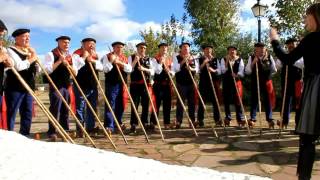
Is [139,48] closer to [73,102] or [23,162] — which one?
[73,102]

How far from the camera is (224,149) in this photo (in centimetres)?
673

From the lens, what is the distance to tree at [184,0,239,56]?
27547 mm

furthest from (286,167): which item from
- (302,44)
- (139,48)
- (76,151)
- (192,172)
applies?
(139,48)

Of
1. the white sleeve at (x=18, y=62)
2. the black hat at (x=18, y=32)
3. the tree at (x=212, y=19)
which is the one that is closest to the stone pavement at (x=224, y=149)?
the white sleeve at (x=18, y=62)

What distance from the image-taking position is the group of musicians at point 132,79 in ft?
22.4

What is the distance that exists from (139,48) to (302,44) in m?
4.83

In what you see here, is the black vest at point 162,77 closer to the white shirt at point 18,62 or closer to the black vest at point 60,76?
the black vest at point 60,76

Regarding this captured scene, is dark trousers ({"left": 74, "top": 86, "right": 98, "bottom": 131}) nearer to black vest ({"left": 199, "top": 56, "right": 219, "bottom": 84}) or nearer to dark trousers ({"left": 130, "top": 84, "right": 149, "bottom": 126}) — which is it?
dark trousers ({"left": 130, "top": 84, "right": 149, "bottom": 126})

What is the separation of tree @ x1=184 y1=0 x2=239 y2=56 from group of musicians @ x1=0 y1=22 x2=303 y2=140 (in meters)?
17.8

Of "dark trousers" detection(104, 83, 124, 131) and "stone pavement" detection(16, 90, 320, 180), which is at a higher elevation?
"dark trousers" detection(104, 83, 124, 131)

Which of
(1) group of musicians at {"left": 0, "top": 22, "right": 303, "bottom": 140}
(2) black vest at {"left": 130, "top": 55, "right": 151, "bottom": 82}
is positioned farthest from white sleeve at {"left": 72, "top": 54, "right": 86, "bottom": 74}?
(2) black vest at {"left": 130, "top": 55, "right": 151, "bottom": 82}

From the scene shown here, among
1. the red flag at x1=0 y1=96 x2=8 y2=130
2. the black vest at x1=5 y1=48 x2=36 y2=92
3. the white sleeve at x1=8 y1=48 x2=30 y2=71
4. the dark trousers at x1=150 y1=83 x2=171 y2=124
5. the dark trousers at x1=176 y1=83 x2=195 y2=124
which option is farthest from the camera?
the dark trousers at x1=176 y1=83 x2=195 y2=124

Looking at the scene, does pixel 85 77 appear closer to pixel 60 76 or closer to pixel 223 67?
pixel 60 76

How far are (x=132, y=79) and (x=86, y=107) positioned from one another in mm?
1069
